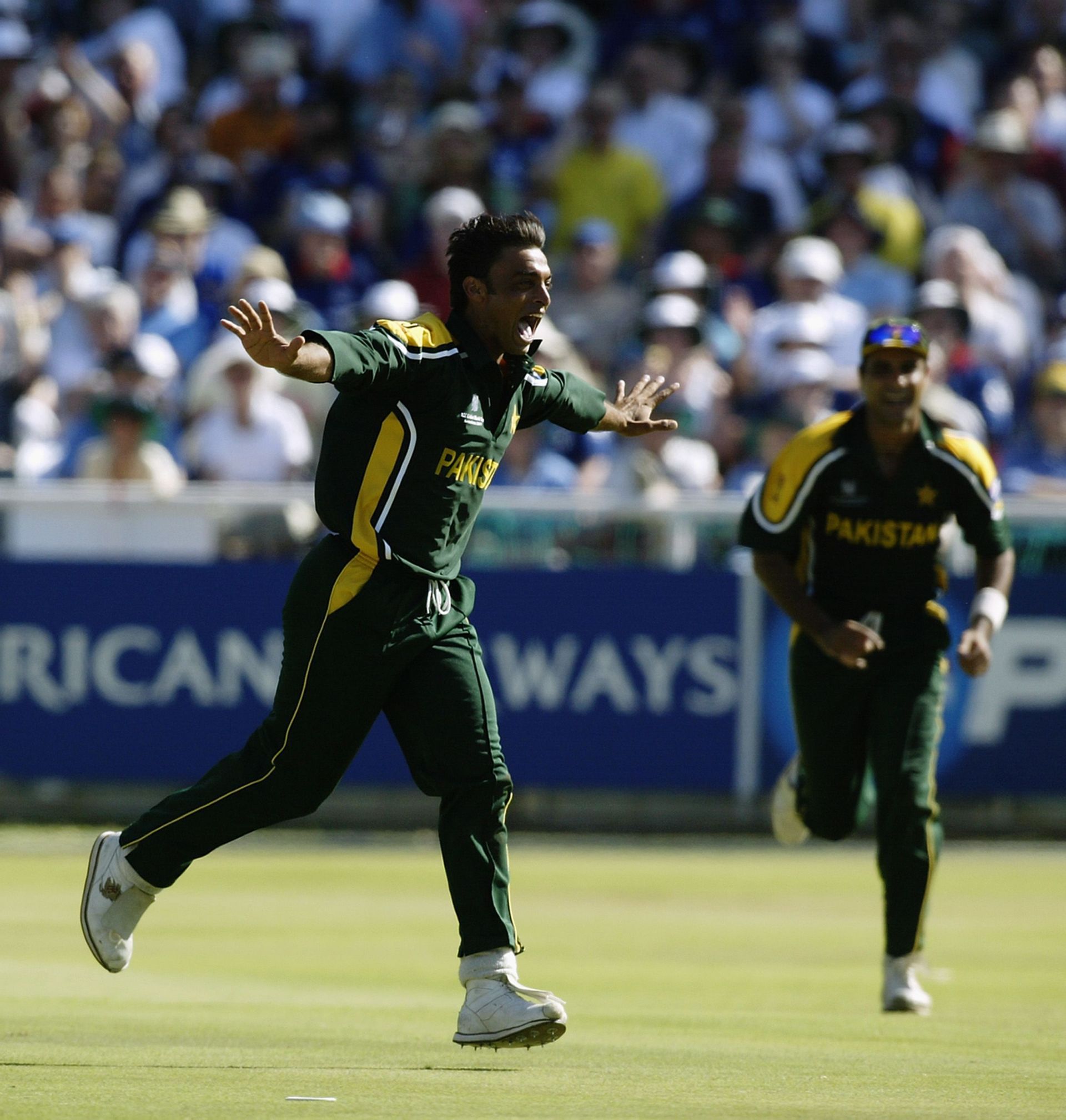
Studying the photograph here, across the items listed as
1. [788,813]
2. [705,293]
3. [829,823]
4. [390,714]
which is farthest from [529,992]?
[705,293]

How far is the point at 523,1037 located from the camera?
5.63 meters

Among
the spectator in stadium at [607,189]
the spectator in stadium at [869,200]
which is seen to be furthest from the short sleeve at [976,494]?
the spectator in stadium at [607,189]

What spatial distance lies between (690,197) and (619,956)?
851 centimetres

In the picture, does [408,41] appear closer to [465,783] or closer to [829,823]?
[829,823]

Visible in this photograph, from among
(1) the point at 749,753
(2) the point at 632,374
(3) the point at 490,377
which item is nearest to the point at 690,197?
(2) the point at 632,374

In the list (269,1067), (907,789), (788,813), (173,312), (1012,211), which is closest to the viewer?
(269,1067)

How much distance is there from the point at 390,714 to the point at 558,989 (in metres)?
2.20

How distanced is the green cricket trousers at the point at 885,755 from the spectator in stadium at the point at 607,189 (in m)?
8.44

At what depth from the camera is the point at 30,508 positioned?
504 inches

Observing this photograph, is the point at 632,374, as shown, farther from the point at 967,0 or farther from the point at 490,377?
the point at 490,377

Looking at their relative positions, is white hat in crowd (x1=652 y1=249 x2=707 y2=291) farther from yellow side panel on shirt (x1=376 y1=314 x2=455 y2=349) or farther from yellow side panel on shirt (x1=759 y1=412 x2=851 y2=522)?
yellow side panel on shirt (x1=376 y1=314 x2=455 y2=349)

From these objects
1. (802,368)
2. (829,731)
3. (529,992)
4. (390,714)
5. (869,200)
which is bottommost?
(529,992)

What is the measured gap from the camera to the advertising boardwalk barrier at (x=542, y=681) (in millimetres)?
12734

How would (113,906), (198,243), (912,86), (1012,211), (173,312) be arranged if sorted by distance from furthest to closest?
(912,86) → (198,243) → (1012,211) → (173,312) → (113,906)
